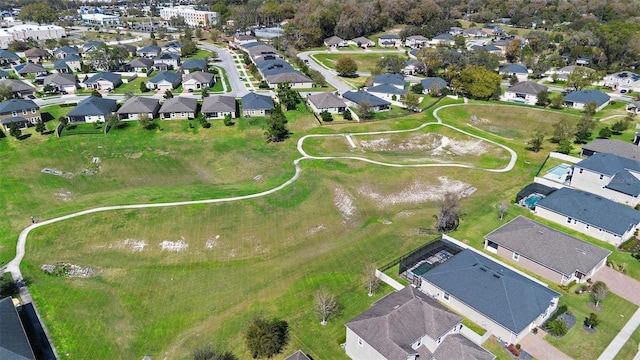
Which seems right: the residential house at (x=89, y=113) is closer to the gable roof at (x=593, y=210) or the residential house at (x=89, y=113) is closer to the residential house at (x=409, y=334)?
the residential house at (x=409, y=334)

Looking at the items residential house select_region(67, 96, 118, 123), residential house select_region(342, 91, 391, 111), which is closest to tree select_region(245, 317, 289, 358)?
residential house select_region(342, 91, 391, 111)

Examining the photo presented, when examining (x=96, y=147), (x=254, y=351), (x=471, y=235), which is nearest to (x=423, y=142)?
(x=471, y=235)

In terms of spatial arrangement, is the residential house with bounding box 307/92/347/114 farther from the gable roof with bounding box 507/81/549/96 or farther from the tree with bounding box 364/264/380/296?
the tree with bounding box 364/264/380/296

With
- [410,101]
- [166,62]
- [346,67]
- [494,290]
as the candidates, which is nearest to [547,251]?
[494,290]

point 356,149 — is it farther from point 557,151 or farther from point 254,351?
point 254,351

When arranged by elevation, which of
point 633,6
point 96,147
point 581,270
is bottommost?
point 96,147

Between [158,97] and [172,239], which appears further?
[158,97]

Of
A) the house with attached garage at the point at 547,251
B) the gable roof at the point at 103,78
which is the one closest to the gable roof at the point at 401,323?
the house with attached garage at the point at 547,251
